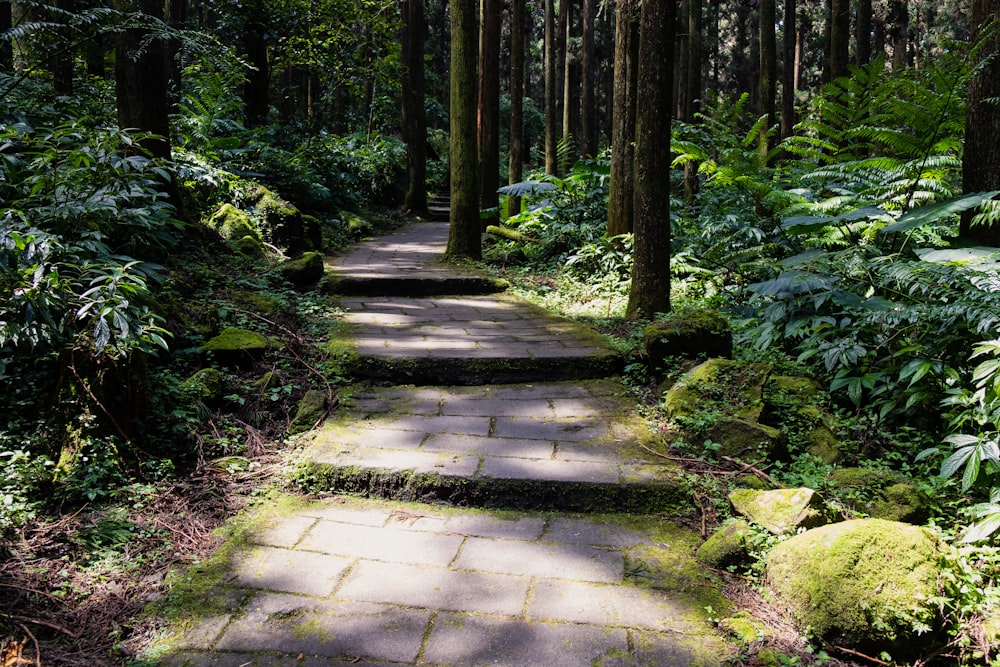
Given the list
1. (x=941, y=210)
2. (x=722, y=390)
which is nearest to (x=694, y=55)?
(x=941, y=210)

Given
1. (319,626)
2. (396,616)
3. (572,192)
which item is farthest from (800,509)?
(572,192)

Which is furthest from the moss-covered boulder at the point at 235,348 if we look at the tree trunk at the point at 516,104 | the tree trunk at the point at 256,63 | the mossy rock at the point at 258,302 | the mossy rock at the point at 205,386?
the tree trunk at the point at 256,63

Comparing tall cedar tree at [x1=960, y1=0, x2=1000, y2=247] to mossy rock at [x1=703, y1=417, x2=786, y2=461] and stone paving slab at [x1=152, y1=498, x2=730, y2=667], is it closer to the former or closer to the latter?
mossy rock at [x1=703, y1=417, x2=786, y2=461]

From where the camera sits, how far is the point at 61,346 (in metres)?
3.25

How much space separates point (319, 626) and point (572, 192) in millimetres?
8077

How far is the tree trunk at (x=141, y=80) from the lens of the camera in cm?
582

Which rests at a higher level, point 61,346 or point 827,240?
point 827,240

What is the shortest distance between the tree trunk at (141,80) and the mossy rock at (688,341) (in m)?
4.48

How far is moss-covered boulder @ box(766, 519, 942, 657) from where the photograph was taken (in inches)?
90.6

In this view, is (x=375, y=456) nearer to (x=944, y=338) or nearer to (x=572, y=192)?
(x=944, y=338)

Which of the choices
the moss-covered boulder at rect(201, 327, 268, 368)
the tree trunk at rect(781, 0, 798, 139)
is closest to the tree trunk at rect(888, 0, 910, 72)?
the tree trunk at rect(781, 0, 798, 139)

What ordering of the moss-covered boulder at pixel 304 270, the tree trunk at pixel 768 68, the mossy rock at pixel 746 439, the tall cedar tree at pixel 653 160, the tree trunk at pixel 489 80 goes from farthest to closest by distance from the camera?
the tree trunk at pixel 768 68 < the tree trunk at pixel 489 80 < the moss-covered boulder at pixel 304 270 < the tall cedar tree at pixel 653 160 < the mossy rock at pixel 746 439

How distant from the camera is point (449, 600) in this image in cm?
260

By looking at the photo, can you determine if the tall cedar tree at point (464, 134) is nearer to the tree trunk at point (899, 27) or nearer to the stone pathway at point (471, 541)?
the stone pathway at point (471, 541)
